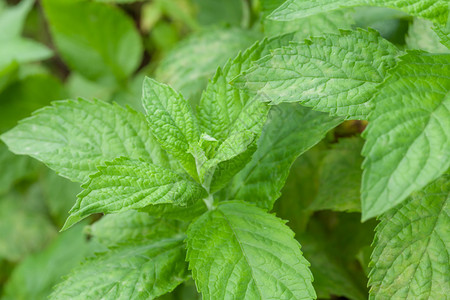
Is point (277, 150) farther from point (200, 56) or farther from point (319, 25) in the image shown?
point (200, 56)

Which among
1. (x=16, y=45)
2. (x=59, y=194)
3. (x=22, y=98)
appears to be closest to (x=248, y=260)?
(x=59, y=194)

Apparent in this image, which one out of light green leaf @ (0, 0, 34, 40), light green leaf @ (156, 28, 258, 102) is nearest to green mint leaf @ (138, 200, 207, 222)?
light green leaf @ (156, 28, 258, 102)

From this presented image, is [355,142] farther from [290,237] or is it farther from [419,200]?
[290,237]

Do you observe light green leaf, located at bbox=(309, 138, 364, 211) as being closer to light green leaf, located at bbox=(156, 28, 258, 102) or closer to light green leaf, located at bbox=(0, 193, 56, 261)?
light green leaf, located at bbox=(156, 28, 258, 102)

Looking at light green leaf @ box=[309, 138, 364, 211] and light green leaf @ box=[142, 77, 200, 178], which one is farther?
light green leaf @ box=[309, 138, 364, 211]

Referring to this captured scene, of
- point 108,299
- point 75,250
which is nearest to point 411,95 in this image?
Result: point 108,299

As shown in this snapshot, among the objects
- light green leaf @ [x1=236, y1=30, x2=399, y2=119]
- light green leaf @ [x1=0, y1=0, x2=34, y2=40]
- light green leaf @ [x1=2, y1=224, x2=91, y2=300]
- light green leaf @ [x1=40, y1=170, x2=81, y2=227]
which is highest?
light green leaf @ [x1=0, y1=0, x2=34, y2=40]

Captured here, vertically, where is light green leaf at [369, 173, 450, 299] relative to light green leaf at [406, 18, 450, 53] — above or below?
below

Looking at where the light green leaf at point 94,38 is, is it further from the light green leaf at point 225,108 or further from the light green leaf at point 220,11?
the light green leaf at point 225,108

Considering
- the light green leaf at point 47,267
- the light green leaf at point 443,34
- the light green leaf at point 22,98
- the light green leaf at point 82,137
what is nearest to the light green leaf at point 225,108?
the light green leaf at point 82,137
